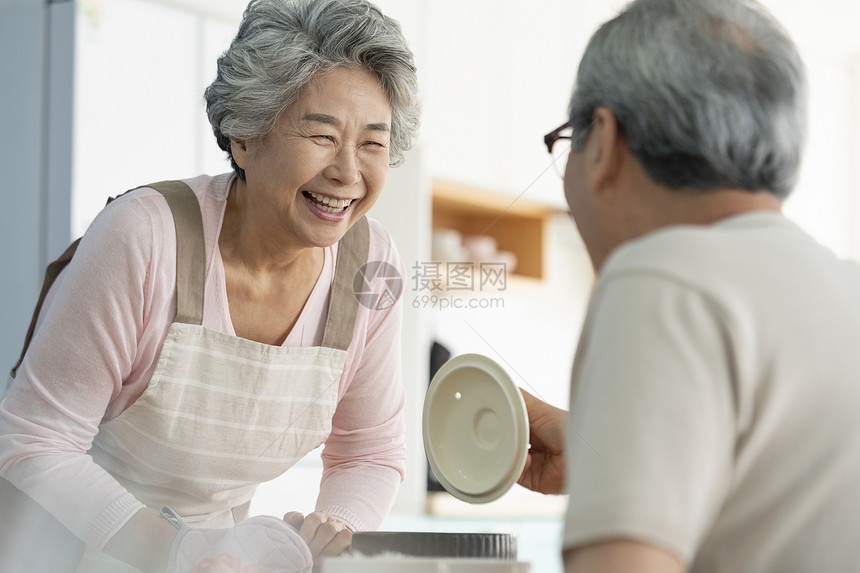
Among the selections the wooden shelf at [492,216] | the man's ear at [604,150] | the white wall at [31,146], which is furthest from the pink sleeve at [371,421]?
the wooden shelf at [492,216]

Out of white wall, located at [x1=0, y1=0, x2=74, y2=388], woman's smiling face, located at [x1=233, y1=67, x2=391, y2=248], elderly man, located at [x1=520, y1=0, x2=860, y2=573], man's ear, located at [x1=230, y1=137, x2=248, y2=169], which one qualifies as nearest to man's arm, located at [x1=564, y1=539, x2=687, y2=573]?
elderly man, located at [x1=520, y1=0, x2=860, y2=573]

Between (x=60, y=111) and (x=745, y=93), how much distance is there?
5.03 ft

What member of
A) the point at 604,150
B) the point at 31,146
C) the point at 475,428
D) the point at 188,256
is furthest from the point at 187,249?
the point at 31,146

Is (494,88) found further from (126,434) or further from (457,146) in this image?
(126,434)

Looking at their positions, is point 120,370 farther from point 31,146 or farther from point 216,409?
point 31,146

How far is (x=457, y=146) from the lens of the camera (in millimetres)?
3141

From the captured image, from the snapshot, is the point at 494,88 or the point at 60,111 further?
the point at 494,88

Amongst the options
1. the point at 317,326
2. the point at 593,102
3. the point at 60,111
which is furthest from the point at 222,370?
the point at 60,111

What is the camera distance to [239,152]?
39.9 inches

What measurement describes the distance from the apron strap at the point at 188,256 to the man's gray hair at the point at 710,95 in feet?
1.66

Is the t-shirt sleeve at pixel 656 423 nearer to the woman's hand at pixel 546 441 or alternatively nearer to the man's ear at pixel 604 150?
the man's ear at pixel 604 150

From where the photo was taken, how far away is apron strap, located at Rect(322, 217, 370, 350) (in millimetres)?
915

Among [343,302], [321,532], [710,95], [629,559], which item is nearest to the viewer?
[629,559]

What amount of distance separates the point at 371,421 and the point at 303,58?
0.37 meters
